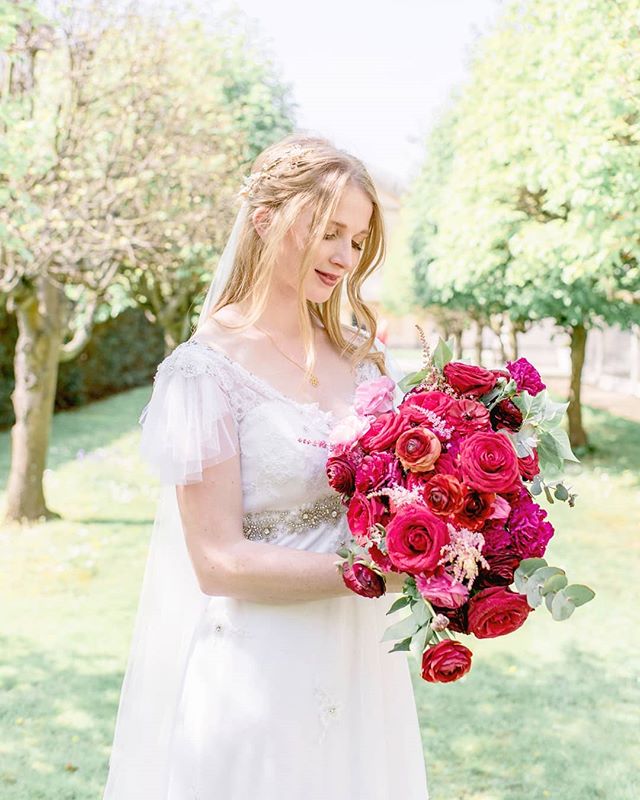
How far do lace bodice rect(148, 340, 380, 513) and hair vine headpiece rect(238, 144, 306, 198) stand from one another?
18.1 inches

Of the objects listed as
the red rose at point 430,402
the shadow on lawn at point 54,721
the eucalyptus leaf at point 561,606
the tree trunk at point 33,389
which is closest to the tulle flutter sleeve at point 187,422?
the red rose at point 430,402

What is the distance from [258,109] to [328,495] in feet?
43.0

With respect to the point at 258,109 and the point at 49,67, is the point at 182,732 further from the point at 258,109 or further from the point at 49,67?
the point at 258,109

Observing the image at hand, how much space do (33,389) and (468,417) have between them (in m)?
7.48

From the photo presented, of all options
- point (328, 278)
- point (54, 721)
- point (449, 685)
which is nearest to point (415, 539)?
point (328, 278)

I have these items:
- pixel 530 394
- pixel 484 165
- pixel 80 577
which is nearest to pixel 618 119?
pixel 484 165

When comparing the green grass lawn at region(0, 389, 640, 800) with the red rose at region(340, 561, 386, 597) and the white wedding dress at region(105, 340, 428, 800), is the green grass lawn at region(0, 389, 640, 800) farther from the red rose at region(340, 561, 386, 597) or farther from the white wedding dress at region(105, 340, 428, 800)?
the red rose at region(340, 561, 386, 597)

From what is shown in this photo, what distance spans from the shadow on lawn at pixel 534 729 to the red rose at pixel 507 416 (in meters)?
2.99

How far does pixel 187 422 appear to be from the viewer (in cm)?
213

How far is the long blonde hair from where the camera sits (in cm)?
223

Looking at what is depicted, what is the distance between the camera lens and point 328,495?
2264mm

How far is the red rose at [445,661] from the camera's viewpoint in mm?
1866

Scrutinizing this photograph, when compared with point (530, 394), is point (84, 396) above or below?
below

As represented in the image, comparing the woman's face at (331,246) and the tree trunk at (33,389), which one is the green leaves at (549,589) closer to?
the woman's face at (331,246)
